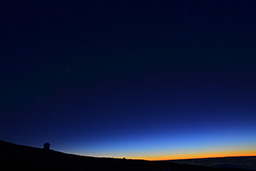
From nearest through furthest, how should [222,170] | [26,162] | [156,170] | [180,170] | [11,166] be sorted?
[11,166], [26,162], [156,170], [180,170], [222,170]

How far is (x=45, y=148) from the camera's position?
19.5 metres

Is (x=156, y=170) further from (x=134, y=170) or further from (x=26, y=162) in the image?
(x=26, y=162)

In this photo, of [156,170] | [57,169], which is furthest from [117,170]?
[57,169]

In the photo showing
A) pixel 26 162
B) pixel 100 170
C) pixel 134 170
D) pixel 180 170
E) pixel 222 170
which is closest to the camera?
pixel 26 162

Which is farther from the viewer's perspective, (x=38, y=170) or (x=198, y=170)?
(x=198, y=170)

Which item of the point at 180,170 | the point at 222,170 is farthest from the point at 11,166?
the point at 222,170

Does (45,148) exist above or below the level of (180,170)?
above

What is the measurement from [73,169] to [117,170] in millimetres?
4603

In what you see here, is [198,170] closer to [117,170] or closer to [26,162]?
[117,170]

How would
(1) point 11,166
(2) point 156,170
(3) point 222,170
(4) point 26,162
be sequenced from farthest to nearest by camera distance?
(3) point 222,170
(2) point 156,170
(4) point 26,162
(1) point 11,166

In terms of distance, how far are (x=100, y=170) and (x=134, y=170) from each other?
426cm

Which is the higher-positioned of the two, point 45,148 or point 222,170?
point 45,148

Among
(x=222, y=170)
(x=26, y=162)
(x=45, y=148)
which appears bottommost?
(x=222, y=170)

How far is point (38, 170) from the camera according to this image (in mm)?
10953
